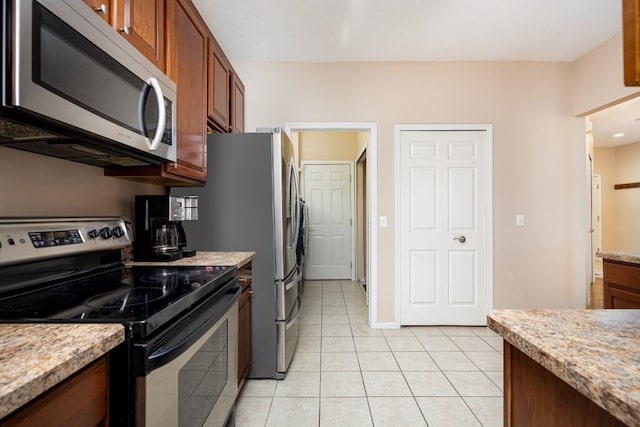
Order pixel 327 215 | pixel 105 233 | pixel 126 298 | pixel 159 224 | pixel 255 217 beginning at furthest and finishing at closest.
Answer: pixel 327 215 < pixel 255 217 < pixel 159 224 < pixel 105 233 < pixel 126 298

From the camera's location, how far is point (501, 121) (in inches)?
118

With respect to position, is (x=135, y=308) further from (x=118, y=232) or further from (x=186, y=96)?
(x=186, y=96)

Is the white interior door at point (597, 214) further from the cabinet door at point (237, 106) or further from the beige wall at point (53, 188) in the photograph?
the beige wall at point (53, 188)

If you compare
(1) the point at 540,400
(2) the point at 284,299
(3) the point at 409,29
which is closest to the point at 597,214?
(3) the point at 409,29

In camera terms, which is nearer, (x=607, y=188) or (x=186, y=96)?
(x=186, y=96)

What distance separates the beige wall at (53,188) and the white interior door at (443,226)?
2.47m

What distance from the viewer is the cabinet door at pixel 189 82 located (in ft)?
5.17

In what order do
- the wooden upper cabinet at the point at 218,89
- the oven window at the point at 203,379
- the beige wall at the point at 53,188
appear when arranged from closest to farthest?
the oven window at the point at 203,379
the beige wall at the point at 53,188
the wooden upper cabinet at the point at 218,89

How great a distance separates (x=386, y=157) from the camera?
3.01 m

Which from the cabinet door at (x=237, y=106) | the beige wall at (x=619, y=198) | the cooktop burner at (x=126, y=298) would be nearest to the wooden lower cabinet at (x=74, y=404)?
the cooktop burner at (x=126, y=298)

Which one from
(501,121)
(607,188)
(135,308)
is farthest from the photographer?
(607,188)

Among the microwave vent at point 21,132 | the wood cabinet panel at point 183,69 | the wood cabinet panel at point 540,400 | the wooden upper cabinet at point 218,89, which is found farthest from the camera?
the wooden upper cabinet at point 218,89

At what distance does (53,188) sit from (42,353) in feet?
3.31

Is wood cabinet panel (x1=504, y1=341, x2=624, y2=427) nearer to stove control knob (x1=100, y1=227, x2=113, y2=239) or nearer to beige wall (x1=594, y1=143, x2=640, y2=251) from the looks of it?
stove control knob (x1=100, y1=227, x2=113, y2=239)
